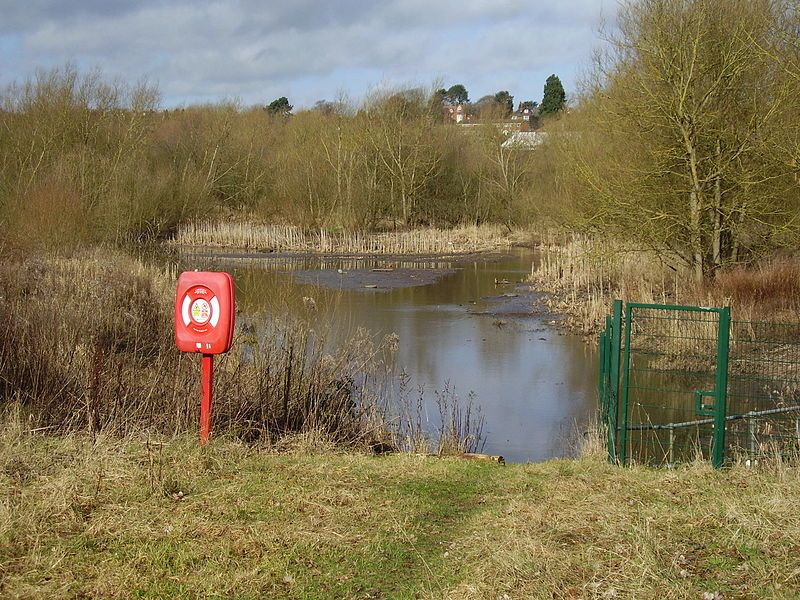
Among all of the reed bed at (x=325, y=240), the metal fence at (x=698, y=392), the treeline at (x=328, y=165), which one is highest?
the treeline at (x=328, y=165)

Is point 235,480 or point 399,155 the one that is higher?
point 399,155

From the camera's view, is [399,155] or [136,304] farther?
[399,155]

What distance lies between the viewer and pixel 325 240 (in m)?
37.3

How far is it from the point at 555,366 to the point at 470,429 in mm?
5300

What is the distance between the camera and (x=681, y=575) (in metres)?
4.21

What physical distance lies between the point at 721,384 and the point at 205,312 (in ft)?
14.3

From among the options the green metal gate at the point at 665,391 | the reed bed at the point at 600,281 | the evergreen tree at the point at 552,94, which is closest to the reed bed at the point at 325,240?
the reed bed at the point at 600,281

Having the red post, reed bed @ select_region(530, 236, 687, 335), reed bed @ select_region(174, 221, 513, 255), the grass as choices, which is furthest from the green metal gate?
reed bed @ select_region(174, 221, 513, 255)

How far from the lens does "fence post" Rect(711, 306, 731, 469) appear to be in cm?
751

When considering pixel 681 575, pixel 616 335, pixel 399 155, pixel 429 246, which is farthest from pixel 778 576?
pixel 399 155

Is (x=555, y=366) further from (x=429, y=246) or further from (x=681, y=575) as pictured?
(x=429, y=246)

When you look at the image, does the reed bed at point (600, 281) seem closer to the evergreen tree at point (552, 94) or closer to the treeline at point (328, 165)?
the treeline at point (328, 165)

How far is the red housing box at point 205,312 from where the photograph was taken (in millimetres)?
6621

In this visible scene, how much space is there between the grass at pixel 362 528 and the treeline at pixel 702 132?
11.9 metres
